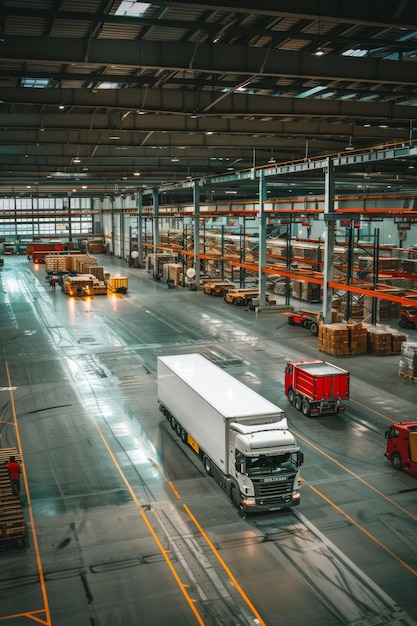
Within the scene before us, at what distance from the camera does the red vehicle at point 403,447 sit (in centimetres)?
1691

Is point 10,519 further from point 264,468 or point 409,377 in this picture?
point 409,377

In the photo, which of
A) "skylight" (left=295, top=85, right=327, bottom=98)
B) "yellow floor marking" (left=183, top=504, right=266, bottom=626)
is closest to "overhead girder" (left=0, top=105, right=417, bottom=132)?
"skylight" (left=295, top=85, right=327, bottom=98)

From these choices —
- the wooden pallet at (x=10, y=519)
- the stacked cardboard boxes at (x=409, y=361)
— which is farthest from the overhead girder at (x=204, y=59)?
the stacked cardboard boxes at (x=409, y=361)

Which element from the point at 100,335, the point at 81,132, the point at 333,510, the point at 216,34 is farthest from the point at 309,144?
the point at 333,510

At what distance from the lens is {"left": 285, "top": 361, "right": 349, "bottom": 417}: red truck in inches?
845

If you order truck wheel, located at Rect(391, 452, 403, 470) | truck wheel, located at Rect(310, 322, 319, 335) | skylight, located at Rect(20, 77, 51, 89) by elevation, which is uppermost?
skylight, located at Rect(20, 77, 51, 89)

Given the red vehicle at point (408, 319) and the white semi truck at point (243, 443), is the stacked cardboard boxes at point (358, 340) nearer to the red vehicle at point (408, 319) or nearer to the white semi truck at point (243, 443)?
the red vehicle at point (408, 319)

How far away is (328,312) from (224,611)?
2487 centimetres

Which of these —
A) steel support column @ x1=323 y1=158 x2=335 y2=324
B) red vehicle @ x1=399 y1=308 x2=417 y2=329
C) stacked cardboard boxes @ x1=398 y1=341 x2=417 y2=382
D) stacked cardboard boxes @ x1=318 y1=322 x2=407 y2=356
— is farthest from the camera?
red vehicle @ x1=399 y1=308 x2=417 y2=329

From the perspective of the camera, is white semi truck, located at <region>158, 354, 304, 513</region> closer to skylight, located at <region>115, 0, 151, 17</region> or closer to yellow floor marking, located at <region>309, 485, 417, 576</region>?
yellow floor marking, located at <region>309, 485, 417, 576</region>

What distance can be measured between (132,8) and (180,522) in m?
12.3

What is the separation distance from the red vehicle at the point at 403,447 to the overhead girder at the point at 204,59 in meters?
9.75

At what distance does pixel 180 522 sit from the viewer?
14.5 m

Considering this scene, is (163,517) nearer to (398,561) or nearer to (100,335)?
(398,561)
